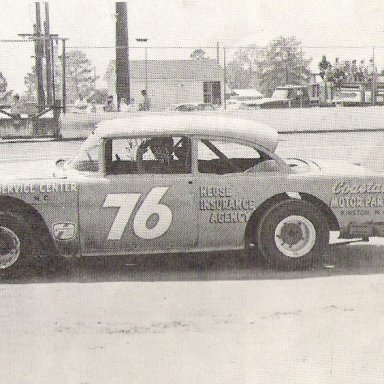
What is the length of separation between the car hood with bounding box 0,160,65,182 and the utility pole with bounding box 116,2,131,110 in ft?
40.9

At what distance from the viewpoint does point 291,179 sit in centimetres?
600

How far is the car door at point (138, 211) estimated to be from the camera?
584cm

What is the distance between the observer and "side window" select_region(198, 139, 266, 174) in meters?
6.06

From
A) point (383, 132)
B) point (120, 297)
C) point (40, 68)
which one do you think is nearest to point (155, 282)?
point (120, 297)

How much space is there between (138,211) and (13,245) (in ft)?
3.36

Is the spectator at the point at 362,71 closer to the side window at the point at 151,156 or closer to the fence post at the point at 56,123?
the fence post at the point at 56,123

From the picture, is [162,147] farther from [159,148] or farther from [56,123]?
[56,123]

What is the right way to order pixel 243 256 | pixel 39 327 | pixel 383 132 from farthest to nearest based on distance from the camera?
1. pixel 383 132
2. pixel 243 256
3. pixel 39 327

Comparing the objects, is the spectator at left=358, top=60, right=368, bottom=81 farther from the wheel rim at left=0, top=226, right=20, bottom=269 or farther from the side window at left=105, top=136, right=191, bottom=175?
the wheel rim at left=0, top=226, right=20, bottom=269

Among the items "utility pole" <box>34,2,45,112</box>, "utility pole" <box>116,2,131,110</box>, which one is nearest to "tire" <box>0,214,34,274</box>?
"utility pole" <box>116,2,131,110</box>

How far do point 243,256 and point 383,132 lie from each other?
1405 centimetres

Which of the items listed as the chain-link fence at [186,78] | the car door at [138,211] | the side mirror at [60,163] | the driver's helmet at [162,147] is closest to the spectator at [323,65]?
the chain-link fence at [186,78]

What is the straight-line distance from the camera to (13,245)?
590 cm

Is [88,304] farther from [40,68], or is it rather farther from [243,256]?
[40,68]
